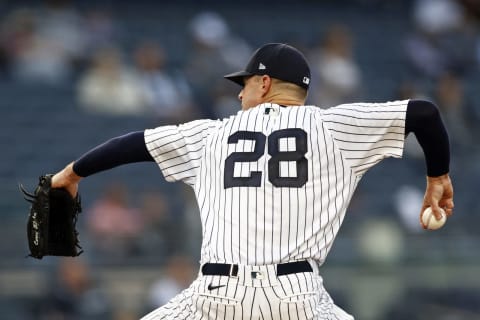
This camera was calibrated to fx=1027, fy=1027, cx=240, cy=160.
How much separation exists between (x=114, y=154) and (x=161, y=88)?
695 centimetres

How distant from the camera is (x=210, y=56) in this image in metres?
11.7

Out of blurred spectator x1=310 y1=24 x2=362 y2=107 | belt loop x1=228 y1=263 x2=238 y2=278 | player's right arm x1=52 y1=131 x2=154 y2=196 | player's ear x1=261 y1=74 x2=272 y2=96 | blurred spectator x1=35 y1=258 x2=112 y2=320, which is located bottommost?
blurred spectator x1=35 y1=258 x2=112 y2=320

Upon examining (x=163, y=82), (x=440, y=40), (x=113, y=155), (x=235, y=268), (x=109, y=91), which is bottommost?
(x=235, y=268)

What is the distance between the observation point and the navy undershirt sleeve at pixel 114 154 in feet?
13.6

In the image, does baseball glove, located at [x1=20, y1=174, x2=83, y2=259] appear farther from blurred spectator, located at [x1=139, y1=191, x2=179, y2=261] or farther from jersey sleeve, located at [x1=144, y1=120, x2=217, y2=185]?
blurred spectator, located at [x1=139, y1=191, x2=179, y2=261]

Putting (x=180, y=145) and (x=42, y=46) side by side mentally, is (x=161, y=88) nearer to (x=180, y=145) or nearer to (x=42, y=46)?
(x=42, y=46)

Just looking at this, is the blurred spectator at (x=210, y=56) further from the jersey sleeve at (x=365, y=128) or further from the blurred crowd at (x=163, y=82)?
the jersey sleeve at (x=365, y=128)

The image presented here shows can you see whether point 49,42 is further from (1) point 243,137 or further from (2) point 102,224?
(1) point 243,137

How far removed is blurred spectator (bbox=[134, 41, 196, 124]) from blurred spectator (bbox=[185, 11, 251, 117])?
0.13 metres

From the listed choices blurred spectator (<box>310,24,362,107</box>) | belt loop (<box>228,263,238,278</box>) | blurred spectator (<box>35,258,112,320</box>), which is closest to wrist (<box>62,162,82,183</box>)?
belt loop (<box>228,263,238,278</box>)

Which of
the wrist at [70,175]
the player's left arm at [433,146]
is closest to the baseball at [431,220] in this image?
the player's left arm at [433,146]

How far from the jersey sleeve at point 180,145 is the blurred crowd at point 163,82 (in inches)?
168

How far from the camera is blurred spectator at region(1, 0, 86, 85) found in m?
10.9

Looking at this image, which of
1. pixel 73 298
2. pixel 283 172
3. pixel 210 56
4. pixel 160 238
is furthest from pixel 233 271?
pixel 210 56
